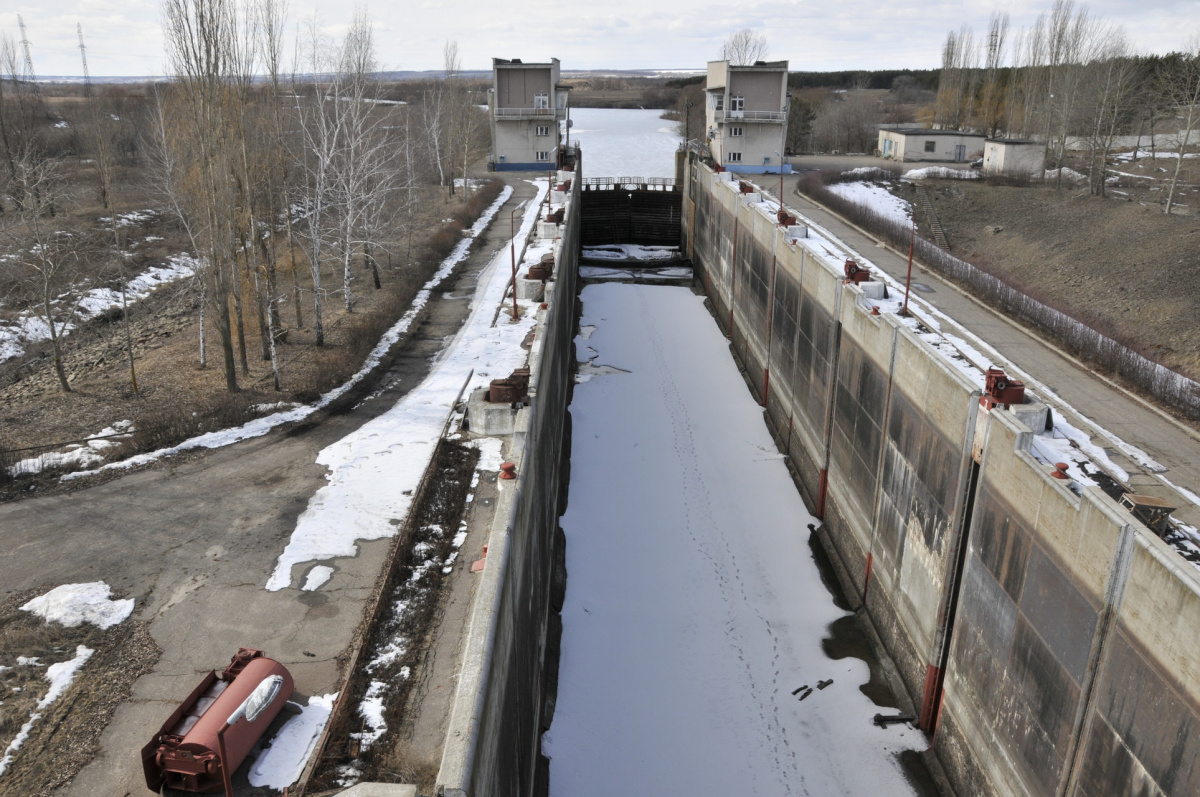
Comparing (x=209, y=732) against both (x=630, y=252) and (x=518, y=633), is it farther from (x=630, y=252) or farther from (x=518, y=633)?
(x=630, y=252)

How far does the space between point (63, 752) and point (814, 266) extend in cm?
1815

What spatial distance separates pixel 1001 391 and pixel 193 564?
41.5 ft

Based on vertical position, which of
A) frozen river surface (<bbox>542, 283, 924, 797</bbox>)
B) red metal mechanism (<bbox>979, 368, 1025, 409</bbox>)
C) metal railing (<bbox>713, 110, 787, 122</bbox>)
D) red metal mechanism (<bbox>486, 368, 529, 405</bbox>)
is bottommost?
frozen river surface (<bbox>542, 283, 924, 797</bbox>)

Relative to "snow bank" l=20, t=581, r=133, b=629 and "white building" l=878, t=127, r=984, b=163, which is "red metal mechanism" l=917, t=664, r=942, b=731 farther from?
"white building" l=878, t=127, r=984, b=163

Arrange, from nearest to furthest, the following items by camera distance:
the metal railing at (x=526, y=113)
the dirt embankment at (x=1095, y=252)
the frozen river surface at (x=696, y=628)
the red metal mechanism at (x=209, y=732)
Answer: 1. the red metal mechanism at (x=209, y=732)
2. the frozen river surface at (x=696, y=628)
3. the dirt embankment at (x=1095, y=252)
4. the metal railing at (x=526, y=113)

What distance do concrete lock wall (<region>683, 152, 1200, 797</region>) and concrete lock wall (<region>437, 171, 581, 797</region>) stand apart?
20.0ft

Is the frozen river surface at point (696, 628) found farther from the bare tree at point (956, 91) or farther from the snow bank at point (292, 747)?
the bare tree at point (956, 91)

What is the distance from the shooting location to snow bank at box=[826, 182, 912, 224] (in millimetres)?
47531

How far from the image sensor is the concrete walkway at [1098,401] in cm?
1554

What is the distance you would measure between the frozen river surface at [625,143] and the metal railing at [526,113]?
13.9m

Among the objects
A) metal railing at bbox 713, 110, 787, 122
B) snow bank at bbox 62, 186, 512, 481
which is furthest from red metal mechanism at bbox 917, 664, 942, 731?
metal railing at bbox 713, 110, 787, 122

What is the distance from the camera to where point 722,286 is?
3566 cm

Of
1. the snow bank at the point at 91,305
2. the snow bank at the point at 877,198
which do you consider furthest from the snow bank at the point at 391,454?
the snow bank at the point at 877,198

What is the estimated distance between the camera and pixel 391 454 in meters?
17.8
